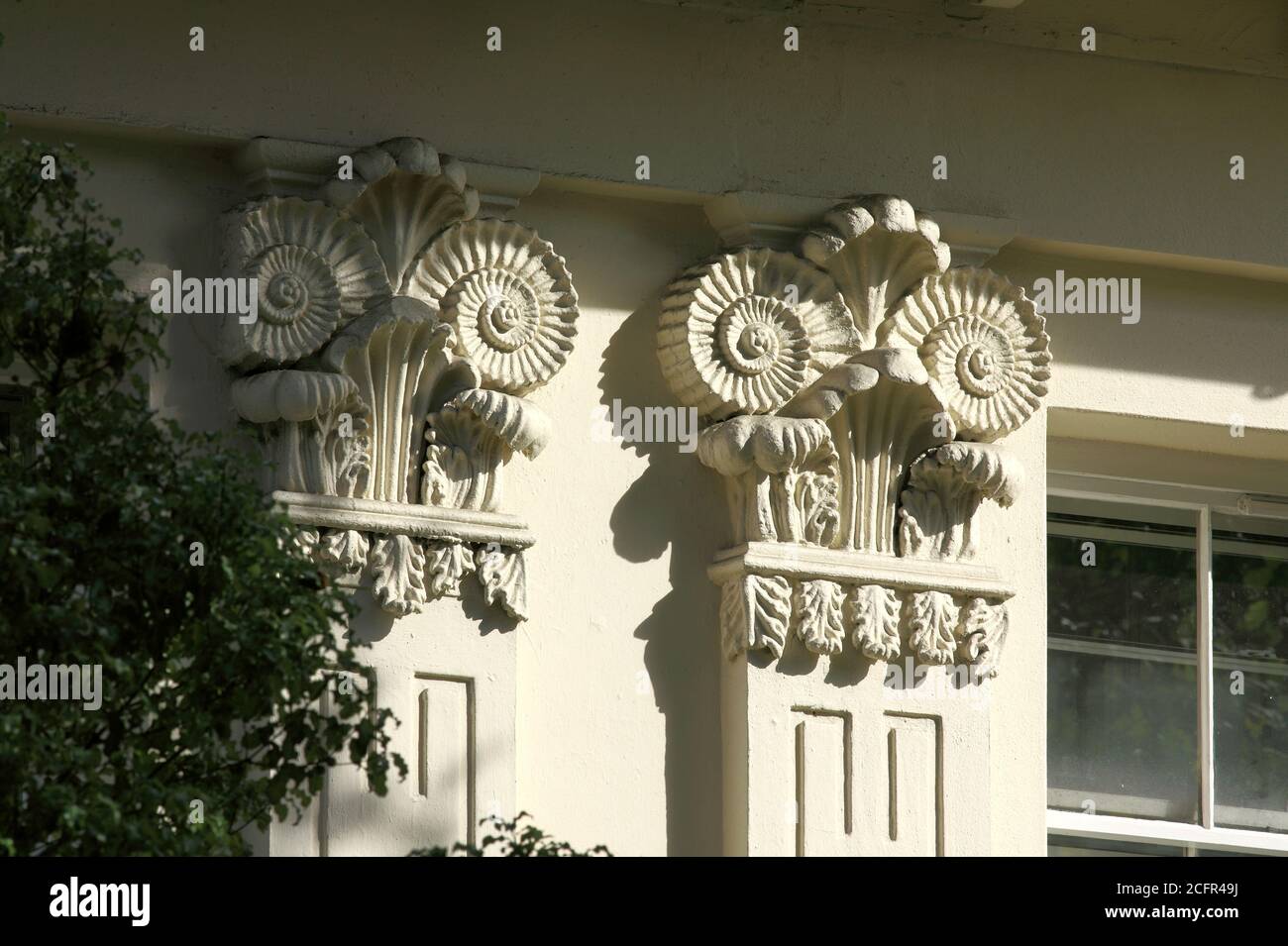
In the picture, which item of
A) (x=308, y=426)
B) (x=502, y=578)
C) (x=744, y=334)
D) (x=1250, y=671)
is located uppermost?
(x=744, y=334)

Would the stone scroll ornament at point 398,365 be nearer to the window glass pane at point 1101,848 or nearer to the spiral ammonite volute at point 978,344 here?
the spiral ammonite volute at point 978,344

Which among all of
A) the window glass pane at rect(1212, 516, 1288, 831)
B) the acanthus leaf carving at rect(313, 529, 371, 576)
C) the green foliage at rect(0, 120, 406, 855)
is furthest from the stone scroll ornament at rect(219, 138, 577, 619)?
the window glass pane at rect(1212, 516, 1288, 831)

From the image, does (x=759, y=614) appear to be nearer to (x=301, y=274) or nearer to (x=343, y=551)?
(x=343, y=551)

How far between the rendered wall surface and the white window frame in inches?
4.4

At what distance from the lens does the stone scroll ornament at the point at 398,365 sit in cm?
571

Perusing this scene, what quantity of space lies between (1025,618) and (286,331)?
1.99 m

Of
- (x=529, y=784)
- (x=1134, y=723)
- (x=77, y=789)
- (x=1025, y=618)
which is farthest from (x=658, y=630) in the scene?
(x=77, y=789)

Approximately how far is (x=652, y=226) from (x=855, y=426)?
69 cm

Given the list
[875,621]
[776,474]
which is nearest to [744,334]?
[776,474]

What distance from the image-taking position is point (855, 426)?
20.5ft

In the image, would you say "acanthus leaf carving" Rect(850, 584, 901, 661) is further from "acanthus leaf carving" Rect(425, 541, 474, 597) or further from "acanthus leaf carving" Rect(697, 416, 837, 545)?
"acanthus leaf carving" Rect(425, 541, 474, 597)

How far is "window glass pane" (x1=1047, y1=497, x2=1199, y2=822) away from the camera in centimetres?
666

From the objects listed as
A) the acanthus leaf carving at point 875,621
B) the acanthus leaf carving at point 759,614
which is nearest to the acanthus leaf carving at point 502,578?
the acanthus leaf carving at point 759,614
